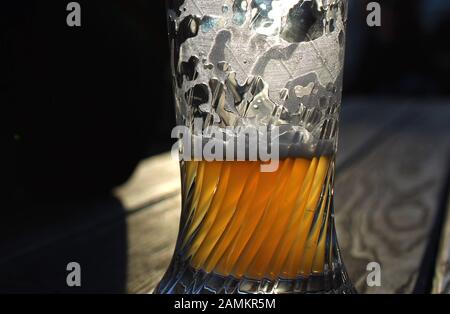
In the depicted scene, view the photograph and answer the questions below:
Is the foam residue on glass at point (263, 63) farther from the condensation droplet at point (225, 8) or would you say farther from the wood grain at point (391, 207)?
the wood grain at point (391, 207)

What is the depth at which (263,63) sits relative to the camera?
529mm

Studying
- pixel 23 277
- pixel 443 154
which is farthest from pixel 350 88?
pixel 23 277

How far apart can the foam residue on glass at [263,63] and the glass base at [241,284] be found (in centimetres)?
11

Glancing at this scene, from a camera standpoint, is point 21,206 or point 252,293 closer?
point 252,293

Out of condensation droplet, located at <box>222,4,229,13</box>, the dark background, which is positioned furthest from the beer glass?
the dark background

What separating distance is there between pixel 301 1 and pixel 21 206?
23.9 inches

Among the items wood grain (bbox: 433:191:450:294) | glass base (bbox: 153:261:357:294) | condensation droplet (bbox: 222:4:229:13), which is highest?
condensation droplet (bbox: 222:4:229:13)

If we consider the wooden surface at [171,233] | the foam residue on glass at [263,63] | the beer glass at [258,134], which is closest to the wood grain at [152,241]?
the wooden surface at [171,233]

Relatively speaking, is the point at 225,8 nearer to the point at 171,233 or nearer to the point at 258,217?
the point at 258,217

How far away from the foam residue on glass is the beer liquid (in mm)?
27

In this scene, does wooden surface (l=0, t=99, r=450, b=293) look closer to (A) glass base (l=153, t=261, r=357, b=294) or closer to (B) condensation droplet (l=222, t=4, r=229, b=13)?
(A) glass base (l=153, t=261, r=357, b=294)

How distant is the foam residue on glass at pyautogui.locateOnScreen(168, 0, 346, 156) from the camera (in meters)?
0.53

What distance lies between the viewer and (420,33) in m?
7.64
